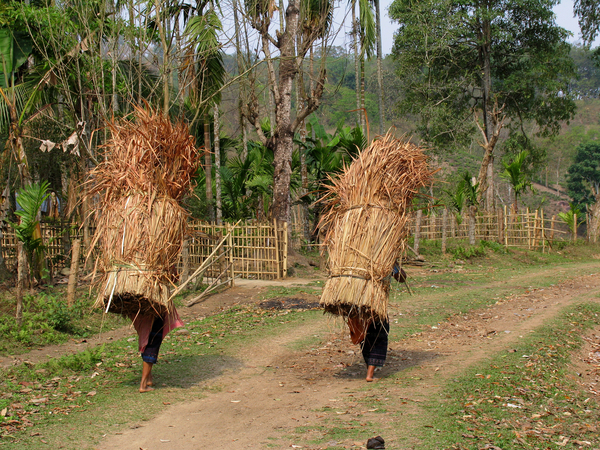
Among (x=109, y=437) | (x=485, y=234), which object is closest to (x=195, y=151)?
(x=109, y=437)

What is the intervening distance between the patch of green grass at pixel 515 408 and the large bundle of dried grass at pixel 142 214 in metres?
2.72

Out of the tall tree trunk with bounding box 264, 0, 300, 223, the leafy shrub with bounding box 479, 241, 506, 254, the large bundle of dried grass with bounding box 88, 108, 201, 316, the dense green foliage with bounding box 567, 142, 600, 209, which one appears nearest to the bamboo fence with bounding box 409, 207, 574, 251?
the leafy shrub with bounding box 479, 241, 506, 254

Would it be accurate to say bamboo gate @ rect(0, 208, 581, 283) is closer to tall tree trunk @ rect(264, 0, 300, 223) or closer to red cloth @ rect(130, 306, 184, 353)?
tall tree trunk @ rect(264, 0, 300, 223)

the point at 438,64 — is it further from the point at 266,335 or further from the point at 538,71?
the point at 266,335

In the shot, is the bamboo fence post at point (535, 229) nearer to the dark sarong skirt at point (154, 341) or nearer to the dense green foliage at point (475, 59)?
the dense green foliage at point (475, 59)

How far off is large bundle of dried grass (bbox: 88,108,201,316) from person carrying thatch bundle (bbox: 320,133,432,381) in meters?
1.56

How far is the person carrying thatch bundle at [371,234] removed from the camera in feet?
17.4

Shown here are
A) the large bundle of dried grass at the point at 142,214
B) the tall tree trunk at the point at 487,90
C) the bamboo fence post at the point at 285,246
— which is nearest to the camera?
the large bundle of dried grass at the point at 142,214

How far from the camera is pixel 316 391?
5395mm

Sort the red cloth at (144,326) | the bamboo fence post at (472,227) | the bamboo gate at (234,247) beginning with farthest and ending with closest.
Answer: the bamboo fence post at (472,227) → the bamboo gate at (234,247) → the red cloth at (144,326)

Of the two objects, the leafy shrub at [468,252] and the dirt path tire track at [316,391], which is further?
the leafy shrub at [468,252]

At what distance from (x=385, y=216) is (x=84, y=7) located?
7.13 metres

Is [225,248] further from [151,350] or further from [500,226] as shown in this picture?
[500,226]

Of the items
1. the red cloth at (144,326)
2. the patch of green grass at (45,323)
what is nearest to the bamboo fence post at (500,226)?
the patch of green grass at (45,323)
